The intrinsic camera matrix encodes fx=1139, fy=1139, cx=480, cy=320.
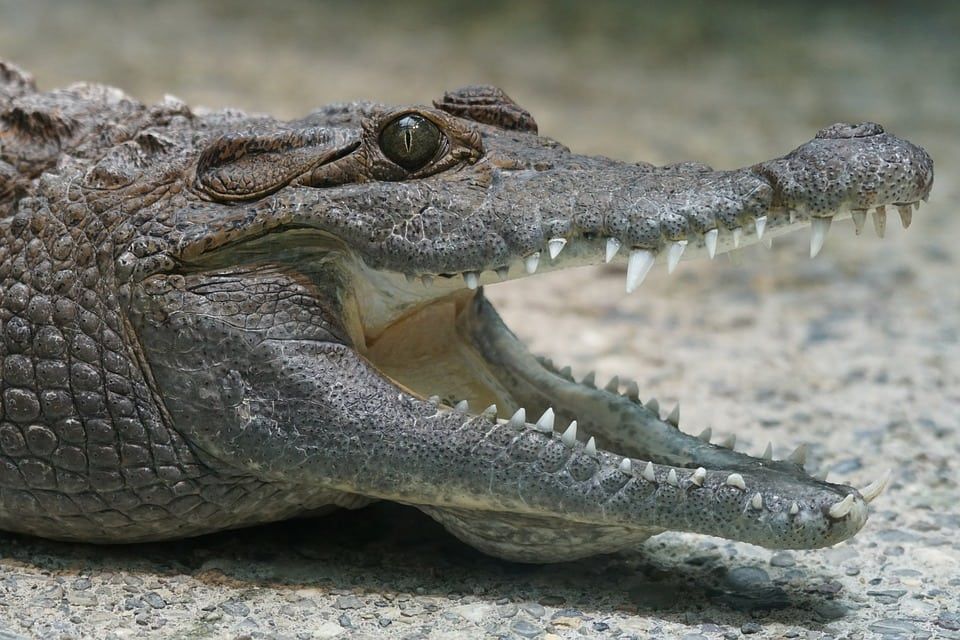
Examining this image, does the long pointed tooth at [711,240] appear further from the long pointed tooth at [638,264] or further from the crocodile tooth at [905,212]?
the crocodile tooth at [905,212]

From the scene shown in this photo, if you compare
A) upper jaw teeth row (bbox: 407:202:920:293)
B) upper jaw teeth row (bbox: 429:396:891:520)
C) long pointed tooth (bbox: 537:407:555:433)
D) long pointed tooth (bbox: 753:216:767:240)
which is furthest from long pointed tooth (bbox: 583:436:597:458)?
long pointed tooth (bbox: 753:216:767:240)

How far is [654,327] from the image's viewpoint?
5.96 metres

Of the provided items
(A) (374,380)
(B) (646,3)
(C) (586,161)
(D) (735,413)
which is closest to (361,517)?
(A) (374,380)

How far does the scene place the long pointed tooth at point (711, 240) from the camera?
2955mm

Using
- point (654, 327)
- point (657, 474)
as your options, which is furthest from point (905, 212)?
point (654, 327)

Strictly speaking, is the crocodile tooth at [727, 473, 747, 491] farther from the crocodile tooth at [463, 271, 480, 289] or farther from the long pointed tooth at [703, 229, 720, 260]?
the crocodile tooth at [463, 271, 480, 289]

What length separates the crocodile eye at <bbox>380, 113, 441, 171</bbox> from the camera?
127 inches

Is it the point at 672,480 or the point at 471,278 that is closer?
the point at 672,480

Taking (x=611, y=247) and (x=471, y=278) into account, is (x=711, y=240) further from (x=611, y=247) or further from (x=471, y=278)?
(x=471, y=278)

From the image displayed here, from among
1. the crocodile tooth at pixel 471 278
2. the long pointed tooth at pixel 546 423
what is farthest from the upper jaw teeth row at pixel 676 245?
the long pointed tooth at pixel 546 423

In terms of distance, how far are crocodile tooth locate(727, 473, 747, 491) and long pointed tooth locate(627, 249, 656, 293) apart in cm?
55

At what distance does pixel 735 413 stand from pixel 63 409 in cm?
282

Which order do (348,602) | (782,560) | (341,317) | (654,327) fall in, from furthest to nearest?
(654,327)
(782,560)
(341,317)
(348,602)

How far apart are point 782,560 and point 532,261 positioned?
4.21ft
